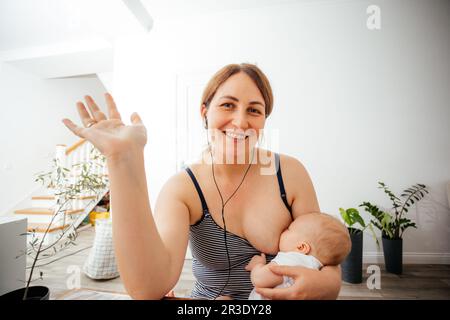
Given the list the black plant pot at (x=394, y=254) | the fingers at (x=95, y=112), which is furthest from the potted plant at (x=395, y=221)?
the fingers at (x=95, y=112)

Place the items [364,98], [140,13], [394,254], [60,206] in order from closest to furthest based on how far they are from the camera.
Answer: [60,206]
[394,254]
[364,98]
[140,13]

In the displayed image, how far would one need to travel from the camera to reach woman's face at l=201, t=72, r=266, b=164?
0.58m

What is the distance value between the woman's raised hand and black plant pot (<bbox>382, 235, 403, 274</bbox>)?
2160 millimetres

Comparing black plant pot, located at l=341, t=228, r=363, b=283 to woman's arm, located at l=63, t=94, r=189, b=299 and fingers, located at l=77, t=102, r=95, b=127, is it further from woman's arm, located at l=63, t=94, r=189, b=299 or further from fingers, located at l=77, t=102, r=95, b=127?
fingers, located at l=77, t=102, r=95, b=127

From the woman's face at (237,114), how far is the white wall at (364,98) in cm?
155

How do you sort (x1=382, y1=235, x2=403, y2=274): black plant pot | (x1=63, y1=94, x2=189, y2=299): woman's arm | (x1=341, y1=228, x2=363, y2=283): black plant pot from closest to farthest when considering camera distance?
(x1=63, y1=94, x2=189, y2=299): woman's arm → (x1=341, y1=228, x2=363, y2=283): black plant pot → (x1=382, y1=235, x2=403, y2=274): black plant pot

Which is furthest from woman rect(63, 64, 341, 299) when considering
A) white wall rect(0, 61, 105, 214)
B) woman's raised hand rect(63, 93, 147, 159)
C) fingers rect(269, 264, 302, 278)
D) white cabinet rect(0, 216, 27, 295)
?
white wall rect(0, 61, 105, 214)

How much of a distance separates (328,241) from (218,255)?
0.33m

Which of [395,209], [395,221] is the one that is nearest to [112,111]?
[395,221]

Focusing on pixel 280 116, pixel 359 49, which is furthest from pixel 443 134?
pixel 280 116

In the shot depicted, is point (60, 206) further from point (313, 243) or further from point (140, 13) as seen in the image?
point (140, 13)

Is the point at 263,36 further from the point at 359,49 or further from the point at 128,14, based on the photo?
the point at 128,14

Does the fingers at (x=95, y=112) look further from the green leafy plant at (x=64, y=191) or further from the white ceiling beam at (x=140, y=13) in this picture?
the white ceiling beam at (x=140, y=13)

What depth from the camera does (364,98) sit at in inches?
79.4
